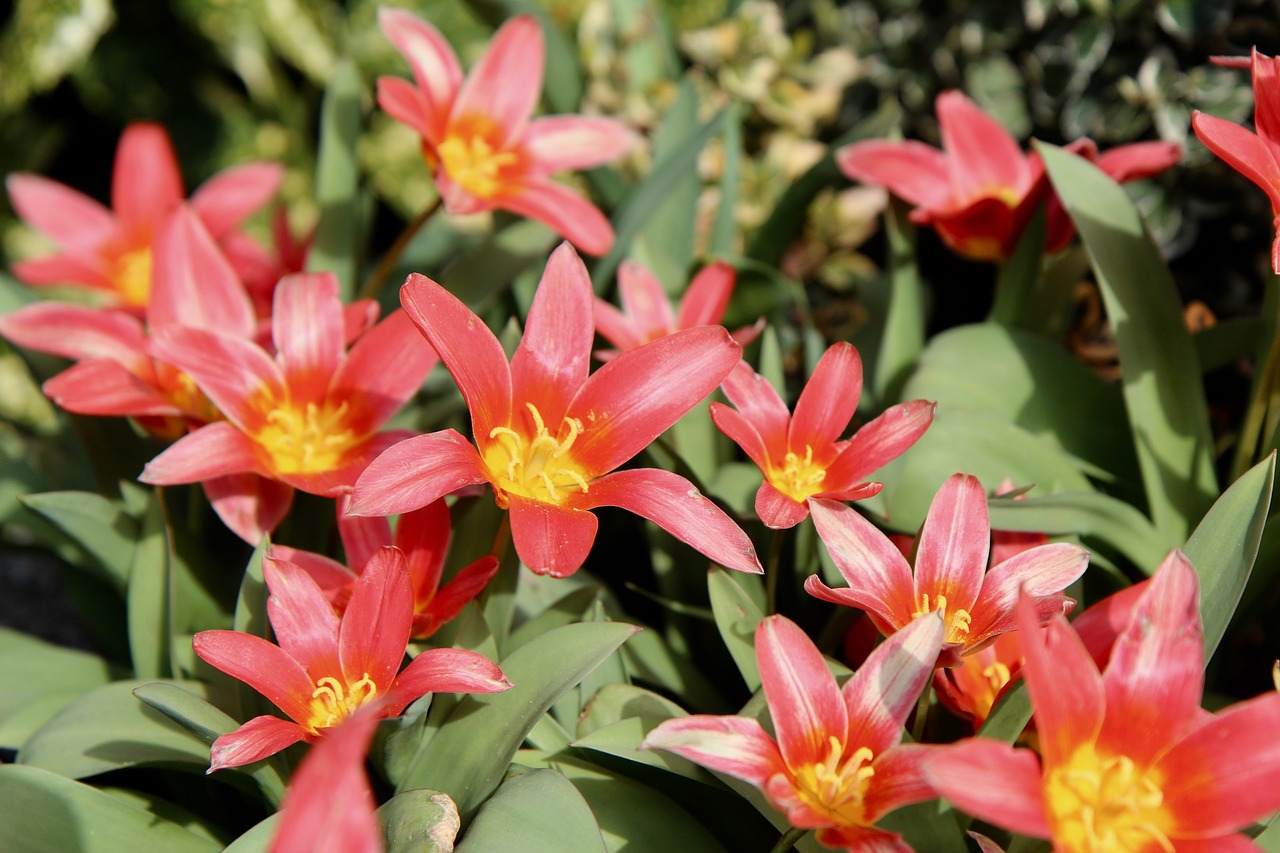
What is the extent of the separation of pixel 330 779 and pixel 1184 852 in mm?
504

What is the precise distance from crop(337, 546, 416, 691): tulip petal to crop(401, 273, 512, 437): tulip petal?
125mm

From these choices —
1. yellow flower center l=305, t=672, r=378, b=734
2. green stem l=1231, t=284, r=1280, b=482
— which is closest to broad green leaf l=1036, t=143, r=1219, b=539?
green stem l=1231, t=284, r=1280, b=482

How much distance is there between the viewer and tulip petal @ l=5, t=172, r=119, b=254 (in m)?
1.32

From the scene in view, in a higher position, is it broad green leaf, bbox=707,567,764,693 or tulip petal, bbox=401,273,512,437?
tulip petal, bbox=401,273,512,437

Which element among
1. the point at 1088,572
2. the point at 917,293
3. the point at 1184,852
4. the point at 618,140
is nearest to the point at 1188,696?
the point at 1184,852

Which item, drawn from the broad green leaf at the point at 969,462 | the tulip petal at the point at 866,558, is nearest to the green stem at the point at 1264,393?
the broad green leaf at the point at 969,462

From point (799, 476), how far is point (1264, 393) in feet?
1.58

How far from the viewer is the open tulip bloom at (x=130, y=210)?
1.31 m

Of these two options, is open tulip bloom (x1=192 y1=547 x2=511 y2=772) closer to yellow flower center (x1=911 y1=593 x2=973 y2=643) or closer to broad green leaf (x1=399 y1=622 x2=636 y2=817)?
broad green leaf (x1=399 y1=622 x2=636 y2=817)

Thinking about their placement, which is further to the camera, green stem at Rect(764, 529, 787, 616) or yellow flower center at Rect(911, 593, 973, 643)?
green stem at Rect(764, 529, 787, 616)

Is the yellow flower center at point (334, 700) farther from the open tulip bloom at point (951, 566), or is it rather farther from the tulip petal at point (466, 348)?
the open tulip bloom at point (951, 566)

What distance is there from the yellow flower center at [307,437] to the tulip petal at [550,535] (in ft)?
0.90

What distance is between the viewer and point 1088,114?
4.92 ft

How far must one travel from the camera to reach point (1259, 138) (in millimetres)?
837
